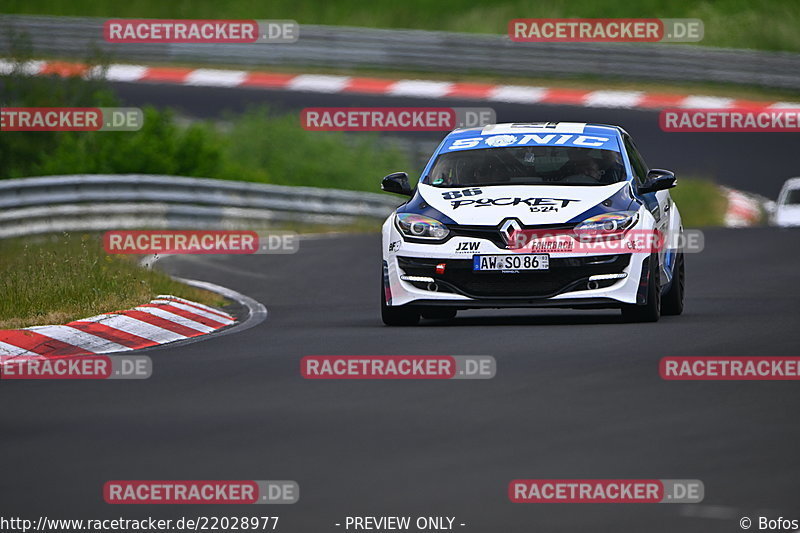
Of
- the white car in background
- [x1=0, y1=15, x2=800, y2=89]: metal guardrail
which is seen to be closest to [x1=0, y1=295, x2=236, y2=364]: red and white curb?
the white car in background

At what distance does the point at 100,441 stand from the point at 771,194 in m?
23.7

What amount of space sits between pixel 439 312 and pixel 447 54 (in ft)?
81.6

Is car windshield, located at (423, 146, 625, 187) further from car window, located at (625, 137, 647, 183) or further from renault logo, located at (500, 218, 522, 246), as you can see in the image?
renault logo, located at (500, 218, 522, 246)

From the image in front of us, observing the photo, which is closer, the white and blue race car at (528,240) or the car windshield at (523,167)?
the white and blue race car at (528,240)

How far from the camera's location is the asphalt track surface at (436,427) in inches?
259

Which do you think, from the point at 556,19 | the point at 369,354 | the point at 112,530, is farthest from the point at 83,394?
the point at 556,19

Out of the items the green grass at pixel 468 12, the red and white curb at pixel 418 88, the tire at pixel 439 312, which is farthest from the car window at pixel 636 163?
the green grass at pixel 468 12

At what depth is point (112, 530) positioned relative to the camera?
20.7 feet

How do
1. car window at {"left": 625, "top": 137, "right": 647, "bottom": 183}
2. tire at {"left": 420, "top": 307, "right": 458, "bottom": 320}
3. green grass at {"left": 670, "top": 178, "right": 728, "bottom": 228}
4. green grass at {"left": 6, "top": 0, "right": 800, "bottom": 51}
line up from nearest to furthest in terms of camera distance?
tire at {"left": 420, "top": 307, "right": 458, "bottom": 320}
car window at {"left": 625, "top": 137, "right": 647, "bottom": 183}
green grass at {"left": 670, "top": 178, "right": 728, "bottom": 228}
green grass at {"left": 6, "top": 0, "right": 800, "bottom": 51}

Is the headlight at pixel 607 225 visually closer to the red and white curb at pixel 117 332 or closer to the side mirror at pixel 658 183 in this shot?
the side mirror at pixel 658 183

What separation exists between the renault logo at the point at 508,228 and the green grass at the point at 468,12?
29.0 metres

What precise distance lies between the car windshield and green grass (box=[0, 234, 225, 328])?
2.64 metres

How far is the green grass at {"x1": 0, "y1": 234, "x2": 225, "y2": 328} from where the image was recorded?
41.7 feet

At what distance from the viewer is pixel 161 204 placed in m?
24.8
